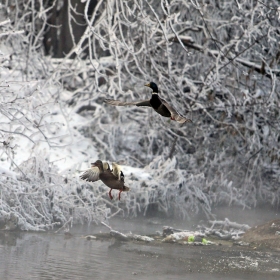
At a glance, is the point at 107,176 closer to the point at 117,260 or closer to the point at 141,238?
the point at 117,260

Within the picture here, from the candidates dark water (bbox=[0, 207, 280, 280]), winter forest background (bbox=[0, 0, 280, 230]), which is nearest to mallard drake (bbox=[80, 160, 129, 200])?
dark water (bbox=[0, 207, 280, 280])

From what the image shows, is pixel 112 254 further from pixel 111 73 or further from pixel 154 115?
pixel 111 73

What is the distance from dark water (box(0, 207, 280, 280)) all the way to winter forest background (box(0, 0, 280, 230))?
302cm

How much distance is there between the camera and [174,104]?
16109 millimetres

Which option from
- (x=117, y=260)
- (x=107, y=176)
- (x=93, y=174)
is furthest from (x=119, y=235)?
(x=107, y=176)

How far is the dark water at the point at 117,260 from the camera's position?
964 cm

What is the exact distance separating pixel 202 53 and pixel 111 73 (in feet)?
6.07

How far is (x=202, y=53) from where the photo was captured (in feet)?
57.3

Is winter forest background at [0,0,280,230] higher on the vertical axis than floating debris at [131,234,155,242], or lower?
higher

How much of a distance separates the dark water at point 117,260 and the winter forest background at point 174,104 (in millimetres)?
3025

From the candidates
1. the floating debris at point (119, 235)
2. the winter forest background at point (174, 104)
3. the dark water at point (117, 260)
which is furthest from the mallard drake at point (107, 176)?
the winter forest background at point (174, 104)

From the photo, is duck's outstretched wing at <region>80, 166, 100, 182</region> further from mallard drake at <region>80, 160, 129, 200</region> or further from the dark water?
the dark water

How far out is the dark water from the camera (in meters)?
9.64

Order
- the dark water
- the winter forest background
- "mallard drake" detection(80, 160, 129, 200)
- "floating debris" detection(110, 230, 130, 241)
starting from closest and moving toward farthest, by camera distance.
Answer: the dark water < "mallard drake" detection(80, 160, 129, 200) < "floating debris" detection(110, 230, 130, 241) < the winter forest background
